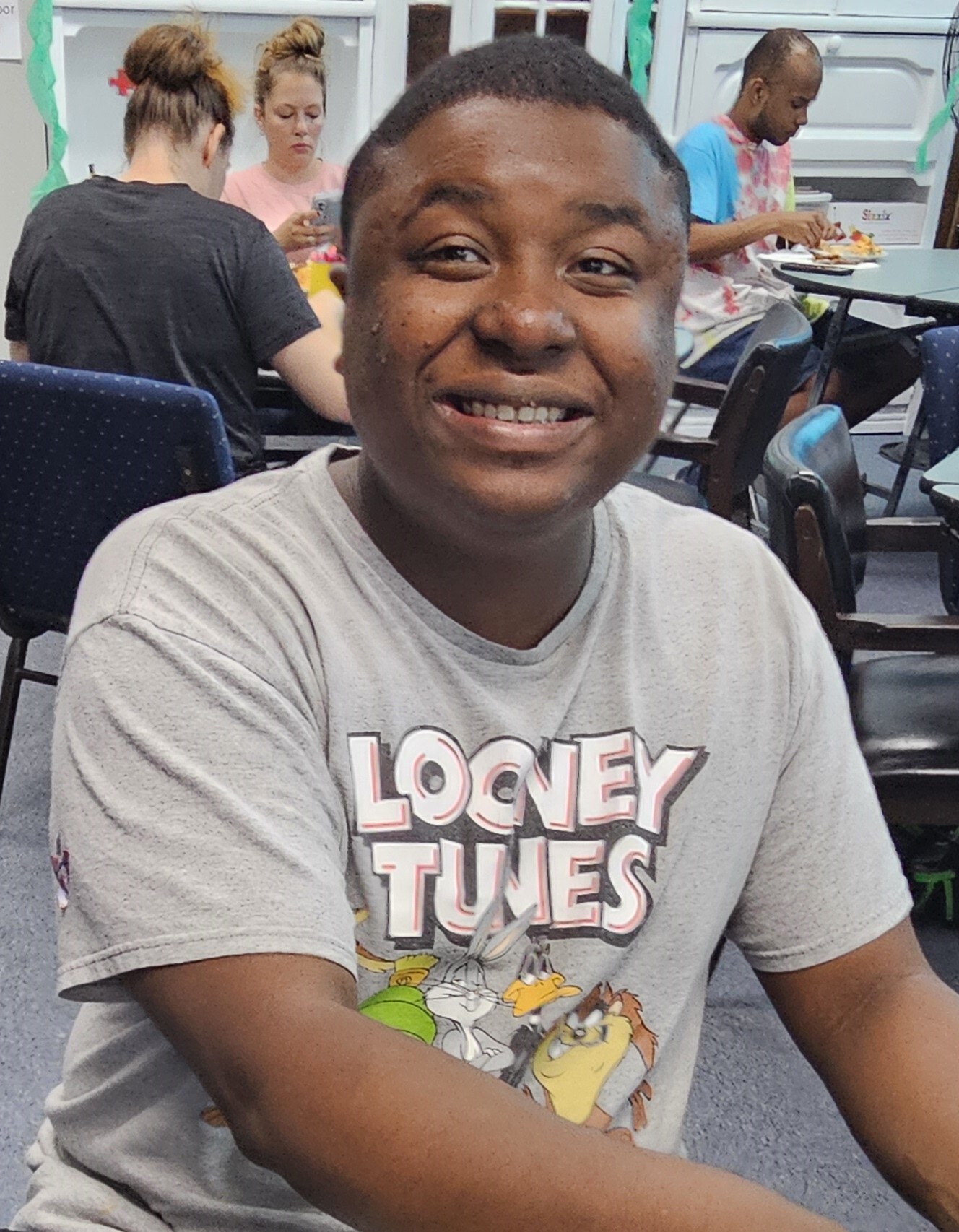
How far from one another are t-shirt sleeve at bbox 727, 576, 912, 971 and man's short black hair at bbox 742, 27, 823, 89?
317cm

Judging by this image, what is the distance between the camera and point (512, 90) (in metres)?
0.72

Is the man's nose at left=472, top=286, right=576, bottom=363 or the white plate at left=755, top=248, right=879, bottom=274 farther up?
the man's nose at left=472, top=286, right=576, bottom=363

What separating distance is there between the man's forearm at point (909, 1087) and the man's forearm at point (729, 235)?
2.95m

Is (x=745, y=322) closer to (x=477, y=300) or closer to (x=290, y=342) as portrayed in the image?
(x=290, y=342)

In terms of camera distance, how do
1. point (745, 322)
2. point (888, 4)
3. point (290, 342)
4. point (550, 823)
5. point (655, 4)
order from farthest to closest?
point (888, 4), point (655, 4), point (745, 322), point (290, 342), point (550, 823)

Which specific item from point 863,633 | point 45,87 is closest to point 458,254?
point 863,633

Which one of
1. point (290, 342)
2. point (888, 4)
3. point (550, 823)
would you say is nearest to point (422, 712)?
point (550, 823)

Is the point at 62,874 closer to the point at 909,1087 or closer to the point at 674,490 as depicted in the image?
the point at 909,1087

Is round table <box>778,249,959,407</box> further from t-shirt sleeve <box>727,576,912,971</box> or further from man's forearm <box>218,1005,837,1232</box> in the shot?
man's forearm <box>218,1005,837,1232</box>

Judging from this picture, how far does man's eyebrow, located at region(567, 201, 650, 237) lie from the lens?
2.34 ft

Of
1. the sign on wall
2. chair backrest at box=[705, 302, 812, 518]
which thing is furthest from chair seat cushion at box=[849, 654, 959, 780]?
the sign on wall

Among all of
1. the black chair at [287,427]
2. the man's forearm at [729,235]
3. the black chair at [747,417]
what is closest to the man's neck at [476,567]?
the black chair at [747,417]

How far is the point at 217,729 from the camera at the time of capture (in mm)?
658

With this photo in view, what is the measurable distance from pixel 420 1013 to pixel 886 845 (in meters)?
0.32
